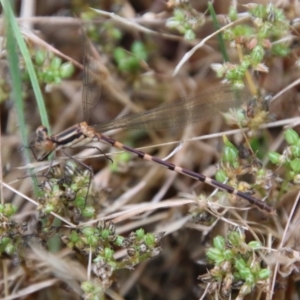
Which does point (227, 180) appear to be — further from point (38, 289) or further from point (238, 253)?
point (38, 289)

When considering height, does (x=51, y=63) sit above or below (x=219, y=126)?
above

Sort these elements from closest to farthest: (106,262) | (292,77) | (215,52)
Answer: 1. (106,262)
2. (292,77)
3. (215,52)

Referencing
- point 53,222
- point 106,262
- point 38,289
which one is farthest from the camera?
point 38,289

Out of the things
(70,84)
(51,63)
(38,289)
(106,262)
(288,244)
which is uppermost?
(51,63)

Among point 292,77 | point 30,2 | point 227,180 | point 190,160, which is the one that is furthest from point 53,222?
point 292,77

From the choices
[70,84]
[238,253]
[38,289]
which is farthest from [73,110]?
[238,253]

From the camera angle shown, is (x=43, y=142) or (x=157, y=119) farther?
(x=157, y=119)

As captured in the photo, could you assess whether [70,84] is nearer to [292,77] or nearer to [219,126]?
[219,126]

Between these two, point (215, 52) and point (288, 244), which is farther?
point (215, 52)
